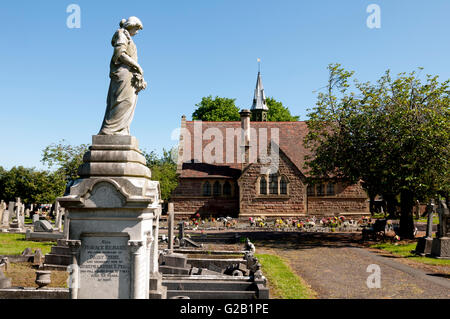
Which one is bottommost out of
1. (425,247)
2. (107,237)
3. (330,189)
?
(425,247)

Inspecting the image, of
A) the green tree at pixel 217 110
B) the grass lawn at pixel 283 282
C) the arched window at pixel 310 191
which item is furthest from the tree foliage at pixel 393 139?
the green tree at pixel 217 110

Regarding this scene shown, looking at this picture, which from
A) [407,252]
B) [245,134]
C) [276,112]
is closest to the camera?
[407,252]

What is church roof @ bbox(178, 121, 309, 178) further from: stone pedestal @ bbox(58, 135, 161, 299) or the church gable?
stone pedestal @ bbox(58, 135, 161, 299)

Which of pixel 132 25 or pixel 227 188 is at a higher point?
pixel 132 25

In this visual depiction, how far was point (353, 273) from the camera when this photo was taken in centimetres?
1306

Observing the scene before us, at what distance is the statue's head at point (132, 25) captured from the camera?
7057mm

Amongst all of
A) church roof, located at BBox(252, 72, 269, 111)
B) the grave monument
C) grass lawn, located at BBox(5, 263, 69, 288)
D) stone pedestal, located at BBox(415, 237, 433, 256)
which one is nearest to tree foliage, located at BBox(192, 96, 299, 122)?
church roof, located at BBox(252, 72, 269, 111)

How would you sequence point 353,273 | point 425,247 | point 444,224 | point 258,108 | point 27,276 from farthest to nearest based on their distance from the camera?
point 258,108 → point 425,247 → point 444,224 → point 353,273 → point 27,276

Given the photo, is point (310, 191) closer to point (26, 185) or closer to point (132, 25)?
point (132, 25)

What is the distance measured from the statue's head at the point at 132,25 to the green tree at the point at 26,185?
3751cm

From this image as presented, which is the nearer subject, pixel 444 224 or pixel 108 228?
pixel 108 228

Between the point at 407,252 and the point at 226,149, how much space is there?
73.9 ft

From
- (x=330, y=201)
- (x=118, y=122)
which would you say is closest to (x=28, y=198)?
(x=330, y=201)

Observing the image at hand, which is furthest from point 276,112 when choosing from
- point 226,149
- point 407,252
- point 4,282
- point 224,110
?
point 4,282
